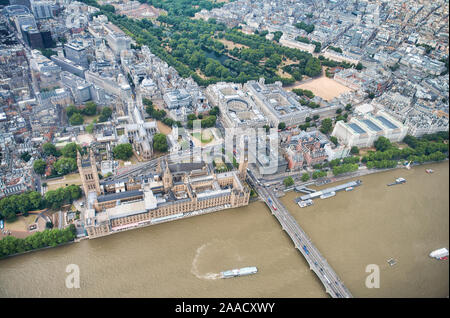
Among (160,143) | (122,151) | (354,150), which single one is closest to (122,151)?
(122,151)

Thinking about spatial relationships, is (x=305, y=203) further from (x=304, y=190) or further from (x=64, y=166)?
(x=64, y=166)

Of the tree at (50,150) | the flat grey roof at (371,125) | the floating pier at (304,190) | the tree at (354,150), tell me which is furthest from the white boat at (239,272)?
the flat grey roof at (371,125)

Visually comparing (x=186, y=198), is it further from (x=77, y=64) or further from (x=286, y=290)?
(x=77, y=64)

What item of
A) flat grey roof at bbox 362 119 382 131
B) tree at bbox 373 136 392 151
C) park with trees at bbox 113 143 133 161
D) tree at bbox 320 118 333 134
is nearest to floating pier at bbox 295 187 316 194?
tree at bbox 320 118 333 134

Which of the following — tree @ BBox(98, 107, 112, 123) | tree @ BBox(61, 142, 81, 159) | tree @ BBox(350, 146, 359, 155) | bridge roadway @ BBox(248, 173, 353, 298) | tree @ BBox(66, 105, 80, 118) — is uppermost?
tree @ BBox(66, 105, 80, 118)

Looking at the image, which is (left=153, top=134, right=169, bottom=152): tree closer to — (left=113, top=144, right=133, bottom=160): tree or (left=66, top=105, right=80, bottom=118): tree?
(left=113, top=144, right=133, bottom=160): tree

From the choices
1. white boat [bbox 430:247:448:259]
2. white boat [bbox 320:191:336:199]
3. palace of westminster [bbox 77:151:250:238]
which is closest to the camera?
palace of westminster [bbox 77:151:250:238]

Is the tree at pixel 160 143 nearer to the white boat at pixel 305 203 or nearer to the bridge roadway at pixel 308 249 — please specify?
the bridge roadway at pixel 308 249

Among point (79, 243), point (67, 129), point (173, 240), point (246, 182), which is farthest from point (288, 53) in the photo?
point (79, 243)
